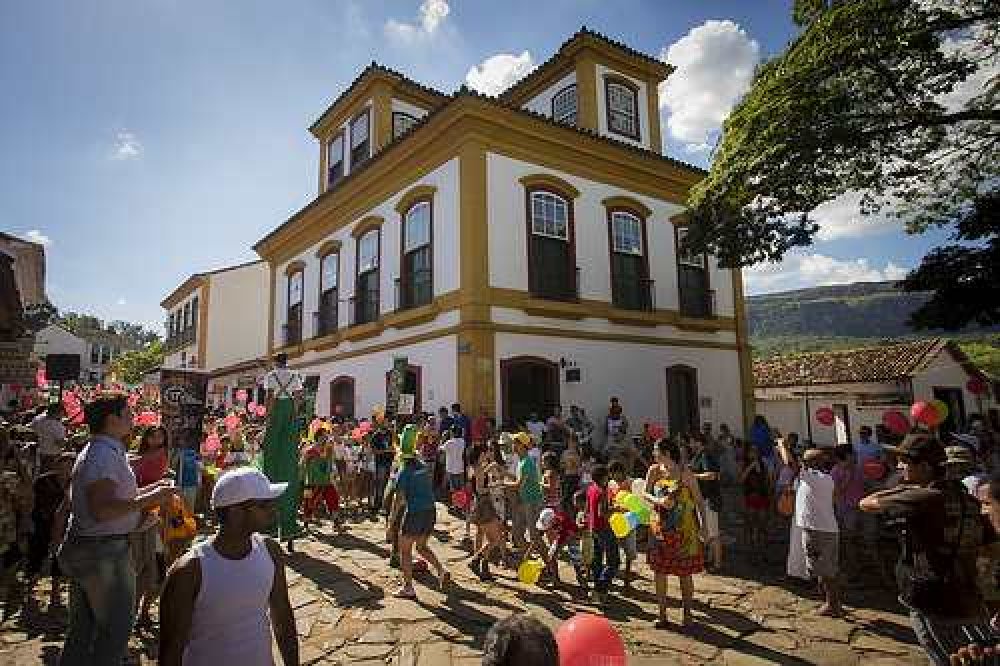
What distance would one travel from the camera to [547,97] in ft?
63.2

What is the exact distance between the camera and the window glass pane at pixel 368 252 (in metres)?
16.8

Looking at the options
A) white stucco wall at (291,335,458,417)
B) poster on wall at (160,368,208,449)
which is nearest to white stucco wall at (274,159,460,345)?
white stucco wall at (291,335,458,417)

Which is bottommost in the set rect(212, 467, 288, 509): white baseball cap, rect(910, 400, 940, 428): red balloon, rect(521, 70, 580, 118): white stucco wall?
rect(212, 467, 288, 509): white baseball cap

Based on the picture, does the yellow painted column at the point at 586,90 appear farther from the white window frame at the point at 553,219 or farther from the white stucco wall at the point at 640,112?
the white window frame at the point at 553,219

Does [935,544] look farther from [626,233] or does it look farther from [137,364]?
[137,364]

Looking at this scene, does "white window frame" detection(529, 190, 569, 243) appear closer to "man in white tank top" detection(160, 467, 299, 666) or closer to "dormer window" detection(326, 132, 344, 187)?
"dormer window" detection(326, 132, 344, 187)

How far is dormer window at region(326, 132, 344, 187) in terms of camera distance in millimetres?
21047

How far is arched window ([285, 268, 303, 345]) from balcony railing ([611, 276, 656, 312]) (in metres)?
11.6

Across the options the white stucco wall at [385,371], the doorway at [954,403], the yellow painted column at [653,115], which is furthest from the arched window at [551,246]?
the doorway at [954,403]

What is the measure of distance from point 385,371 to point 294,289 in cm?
782

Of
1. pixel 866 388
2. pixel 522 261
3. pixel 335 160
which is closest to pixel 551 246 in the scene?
pixel 522 261

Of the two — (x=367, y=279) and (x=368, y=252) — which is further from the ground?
(x=368, y=252)

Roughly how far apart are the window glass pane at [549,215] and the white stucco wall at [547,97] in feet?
15.9

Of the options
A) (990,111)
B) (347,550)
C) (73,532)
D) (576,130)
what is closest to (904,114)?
(990,111)
